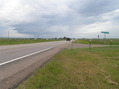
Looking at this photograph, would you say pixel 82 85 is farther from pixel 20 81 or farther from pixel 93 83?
pixel 20 81

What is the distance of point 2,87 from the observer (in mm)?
3365

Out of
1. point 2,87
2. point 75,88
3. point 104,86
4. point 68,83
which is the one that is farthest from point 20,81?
point 104,86

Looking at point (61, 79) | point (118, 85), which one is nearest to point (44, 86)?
point (61, 79)

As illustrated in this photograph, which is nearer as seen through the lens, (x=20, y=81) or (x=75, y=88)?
(x=75, y=88)

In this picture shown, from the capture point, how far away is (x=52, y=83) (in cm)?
364

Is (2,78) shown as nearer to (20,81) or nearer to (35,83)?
(20,81)

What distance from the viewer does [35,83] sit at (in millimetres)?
3596

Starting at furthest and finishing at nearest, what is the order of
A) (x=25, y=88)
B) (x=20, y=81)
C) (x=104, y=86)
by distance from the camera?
(x=20, y=81)
(x=104, y=86)
(x=25, y=88)

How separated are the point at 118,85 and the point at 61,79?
202cm

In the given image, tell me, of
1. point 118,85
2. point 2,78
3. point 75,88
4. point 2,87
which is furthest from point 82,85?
point 2,78

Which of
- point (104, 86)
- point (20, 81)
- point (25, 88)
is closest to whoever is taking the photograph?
point (25, 88)

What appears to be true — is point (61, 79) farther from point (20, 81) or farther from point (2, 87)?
point (2, 87)

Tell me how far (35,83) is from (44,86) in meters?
0.39

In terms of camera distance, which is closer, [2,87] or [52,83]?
[2,87]
